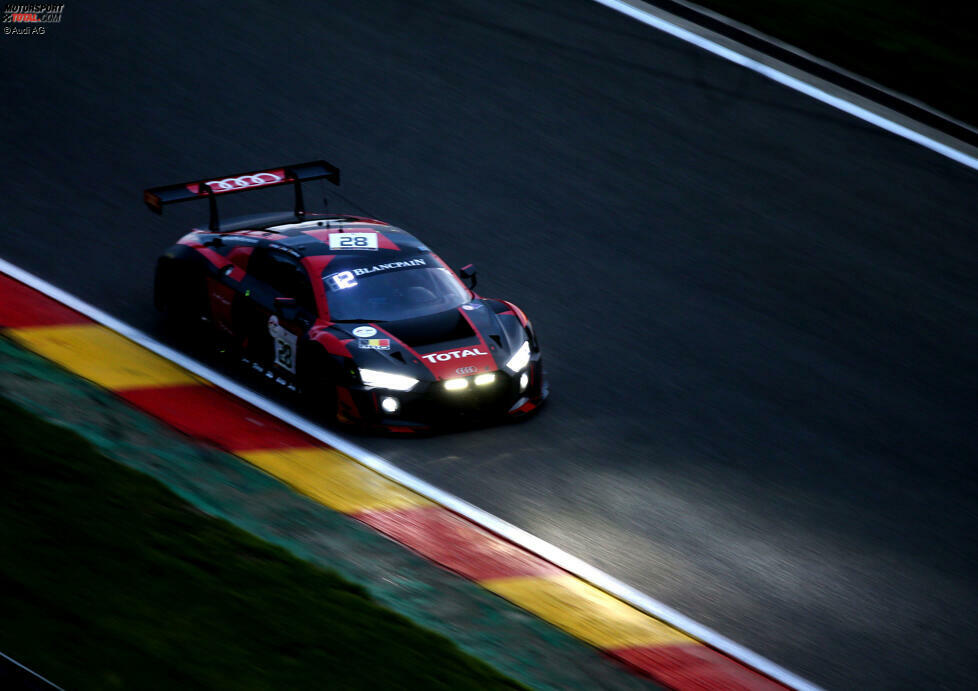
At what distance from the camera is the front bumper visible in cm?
941

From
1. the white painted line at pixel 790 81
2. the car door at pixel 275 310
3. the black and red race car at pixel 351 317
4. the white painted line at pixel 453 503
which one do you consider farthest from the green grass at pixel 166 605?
the white painted line at pixel 790 81

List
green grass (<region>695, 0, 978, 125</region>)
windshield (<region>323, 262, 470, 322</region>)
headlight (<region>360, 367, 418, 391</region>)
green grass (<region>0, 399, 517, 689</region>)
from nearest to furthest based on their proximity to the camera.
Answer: green grass (<region>0, 399, 517, 689</region>), headlight (<region>360, 367, 418, 391</region>), windshield (<region>323, 262, 470, 322</region>), green grass (<region>695, 0, 978, 125</region>)

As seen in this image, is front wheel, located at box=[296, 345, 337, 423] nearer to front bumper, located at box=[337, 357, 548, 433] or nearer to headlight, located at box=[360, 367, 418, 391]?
front bumper, located at box=[337, 357, 548, 433]

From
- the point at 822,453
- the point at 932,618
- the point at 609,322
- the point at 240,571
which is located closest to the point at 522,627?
the point at 240,571

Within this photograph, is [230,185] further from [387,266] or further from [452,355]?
[452,355]

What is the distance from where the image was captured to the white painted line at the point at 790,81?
47.4ft

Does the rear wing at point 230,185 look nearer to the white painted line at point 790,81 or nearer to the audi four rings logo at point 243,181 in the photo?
the audi four rings logo at point 243,181

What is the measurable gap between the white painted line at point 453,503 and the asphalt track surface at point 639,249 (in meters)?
0.13

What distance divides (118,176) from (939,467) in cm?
839

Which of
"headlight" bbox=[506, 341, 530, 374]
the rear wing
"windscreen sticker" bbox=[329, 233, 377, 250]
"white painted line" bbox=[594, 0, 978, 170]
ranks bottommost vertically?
"headlight" bbox=[506, 341, 530, 374]

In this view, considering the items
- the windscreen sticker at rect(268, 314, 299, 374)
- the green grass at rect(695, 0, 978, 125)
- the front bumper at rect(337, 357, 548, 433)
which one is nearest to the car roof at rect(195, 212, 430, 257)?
the windscreen sticker at rect(268, 314, 299, 374)

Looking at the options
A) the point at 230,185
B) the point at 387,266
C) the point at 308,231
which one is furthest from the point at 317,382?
the point at 230,185

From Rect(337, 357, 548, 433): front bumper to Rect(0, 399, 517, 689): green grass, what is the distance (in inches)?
82.6

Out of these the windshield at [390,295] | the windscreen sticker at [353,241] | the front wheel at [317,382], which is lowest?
the front wheel at [317,382]
